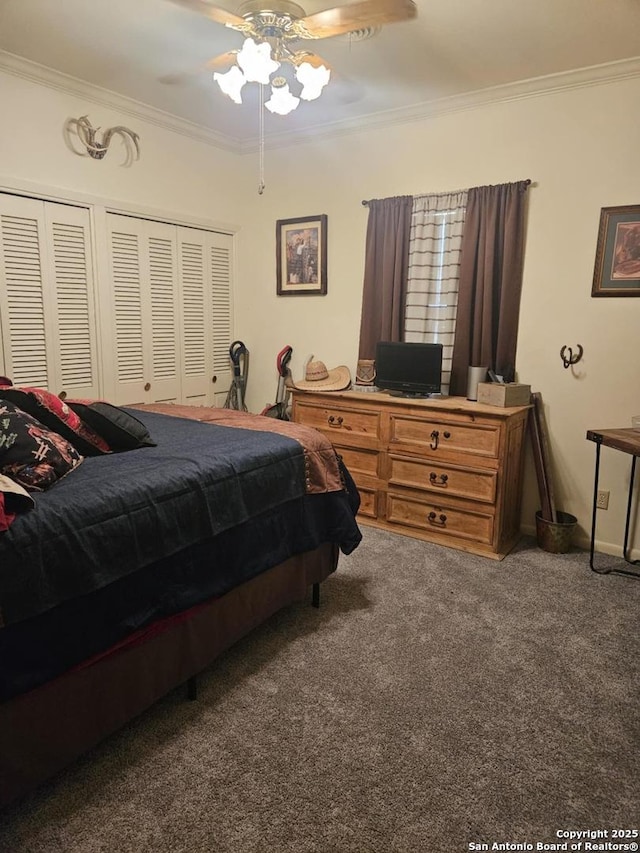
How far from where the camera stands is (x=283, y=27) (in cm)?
213

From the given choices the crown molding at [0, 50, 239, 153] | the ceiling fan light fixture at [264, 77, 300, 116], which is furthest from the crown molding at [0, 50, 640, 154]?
the ceiling fan light fixture at [264, 77, 300, 116]

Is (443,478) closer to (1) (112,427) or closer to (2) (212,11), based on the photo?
(1) (112,427)

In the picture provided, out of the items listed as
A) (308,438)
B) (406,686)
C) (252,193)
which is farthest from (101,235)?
(406,686)

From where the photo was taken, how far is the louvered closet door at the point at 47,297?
2.99 metres

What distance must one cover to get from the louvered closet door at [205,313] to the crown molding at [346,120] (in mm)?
723

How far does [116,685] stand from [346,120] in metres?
3.71

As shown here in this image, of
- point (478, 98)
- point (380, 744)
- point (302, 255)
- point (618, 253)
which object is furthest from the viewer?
point (302, 255)

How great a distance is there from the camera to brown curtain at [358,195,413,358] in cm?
358

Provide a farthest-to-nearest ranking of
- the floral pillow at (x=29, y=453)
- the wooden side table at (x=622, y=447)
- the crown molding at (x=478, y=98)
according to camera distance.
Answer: the crown molding at (x=478, y=98) < the wooden side table at (x=622, y=447) < the floral pillow at (x=29, y=453)

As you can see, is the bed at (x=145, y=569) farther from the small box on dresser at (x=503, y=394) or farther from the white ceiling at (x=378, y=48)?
the white ceiling at (x=378, y=48)

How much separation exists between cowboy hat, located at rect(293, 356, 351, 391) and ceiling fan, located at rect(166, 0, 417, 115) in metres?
1.81

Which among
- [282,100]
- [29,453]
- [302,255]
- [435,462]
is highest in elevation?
[282,100]

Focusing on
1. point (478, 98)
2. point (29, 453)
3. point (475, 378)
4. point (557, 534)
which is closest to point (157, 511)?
point (29, 453)

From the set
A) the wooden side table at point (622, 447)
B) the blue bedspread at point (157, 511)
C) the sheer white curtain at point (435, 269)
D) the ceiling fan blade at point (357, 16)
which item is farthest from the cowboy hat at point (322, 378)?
the ceiling fan blade at point (357, 16)
